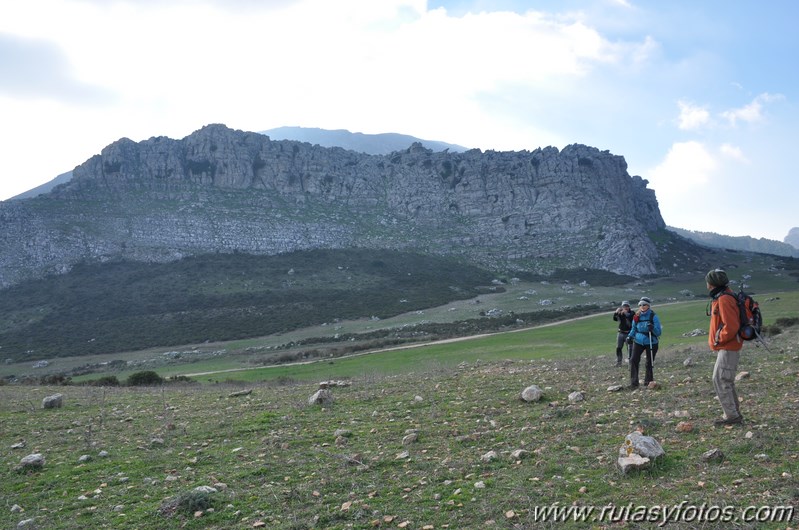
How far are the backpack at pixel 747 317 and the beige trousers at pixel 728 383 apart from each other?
34cm

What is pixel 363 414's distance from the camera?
12.5 metres

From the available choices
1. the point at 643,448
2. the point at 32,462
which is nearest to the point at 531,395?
the point at 643,448

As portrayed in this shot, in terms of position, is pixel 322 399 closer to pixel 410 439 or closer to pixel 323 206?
pixel 410 439

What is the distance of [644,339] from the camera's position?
488 inches

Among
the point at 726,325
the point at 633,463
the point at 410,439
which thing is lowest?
the point at 410,439

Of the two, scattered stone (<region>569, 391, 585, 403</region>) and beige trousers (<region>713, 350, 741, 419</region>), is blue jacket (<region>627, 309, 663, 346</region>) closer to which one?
scattered stone (<region>569, 391, 585, 403</region>)

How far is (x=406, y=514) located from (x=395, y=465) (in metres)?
1.95

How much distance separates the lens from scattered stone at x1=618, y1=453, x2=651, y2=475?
6488mm

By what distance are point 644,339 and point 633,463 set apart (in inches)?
262

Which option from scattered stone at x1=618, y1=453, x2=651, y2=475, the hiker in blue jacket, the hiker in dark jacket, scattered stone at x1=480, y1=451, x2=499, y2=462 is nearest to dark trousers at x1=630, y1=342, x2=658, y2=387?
the hiker in blue jacket

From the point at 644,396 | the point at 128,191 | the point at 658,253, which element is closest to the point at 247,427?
the point at 644,396

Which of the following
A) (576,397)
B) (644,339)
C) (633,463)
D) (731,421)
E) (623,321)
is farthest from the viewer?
(623,321)

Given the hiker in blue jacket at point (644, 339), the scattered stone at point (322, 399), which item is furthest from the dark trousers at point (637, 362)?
the scattered stone at point (322, 399)

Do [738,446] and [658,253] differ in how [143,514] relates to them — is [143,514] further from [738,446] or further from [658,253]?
[658,253]
